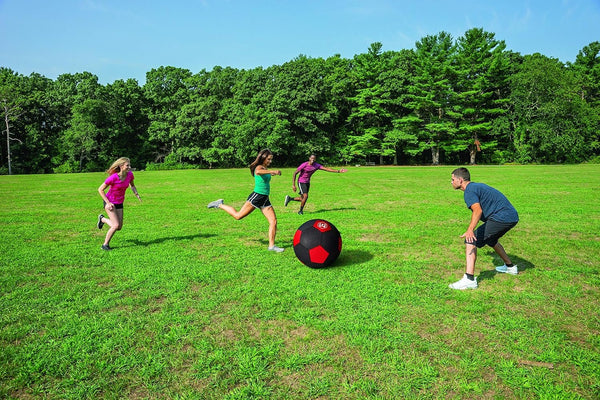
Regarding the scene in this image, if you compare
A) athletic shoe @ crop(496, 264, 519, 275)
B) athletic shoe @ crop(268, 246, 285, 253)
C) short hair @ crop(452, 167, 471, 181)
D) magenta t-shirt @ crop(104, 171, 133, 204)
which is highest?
short hair @ crop(452, 167, 471, 181)

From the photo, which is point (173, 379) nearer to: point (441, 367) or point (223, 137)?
point (441, 367)

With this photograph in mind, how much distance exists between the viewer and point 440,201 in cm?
1445

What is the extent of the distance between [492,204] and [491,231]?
405 mm

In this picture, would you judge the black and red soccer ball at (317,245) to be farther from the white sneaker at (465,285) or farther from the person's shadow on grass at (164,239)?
the person's shadow on grass at (164,239)

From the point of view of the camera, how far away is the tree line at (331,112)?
52.2m

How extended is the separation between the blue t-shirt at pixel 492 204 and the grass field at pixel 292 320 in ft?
3.40

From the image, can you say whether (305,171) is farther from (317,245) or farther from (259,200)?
(317,245)

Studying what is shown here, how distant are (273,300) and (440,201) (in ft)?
37.1

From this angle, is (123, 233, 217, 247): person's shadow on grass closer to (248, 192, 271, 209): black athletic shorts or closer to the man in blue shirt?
(248, 192, 271, 209): black athletic shorts

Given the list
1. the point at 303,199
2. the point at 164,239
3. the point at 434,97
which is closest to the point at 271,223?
the point at 164,239

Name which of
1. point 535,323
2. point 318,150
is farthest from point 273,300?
point 318,150

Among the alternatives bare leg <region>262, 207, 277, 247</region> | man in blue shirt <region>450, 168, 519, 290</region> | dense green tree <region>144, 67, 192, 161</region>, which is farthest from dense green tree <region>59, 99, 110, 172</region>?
man in blue shirt <region>450, 168, 519, 290</region>

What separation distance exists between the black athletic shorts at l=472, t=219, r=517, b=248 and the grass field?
655mm

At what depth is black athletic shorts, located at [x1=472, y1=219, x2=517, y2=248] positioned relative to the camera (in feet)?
17.7
